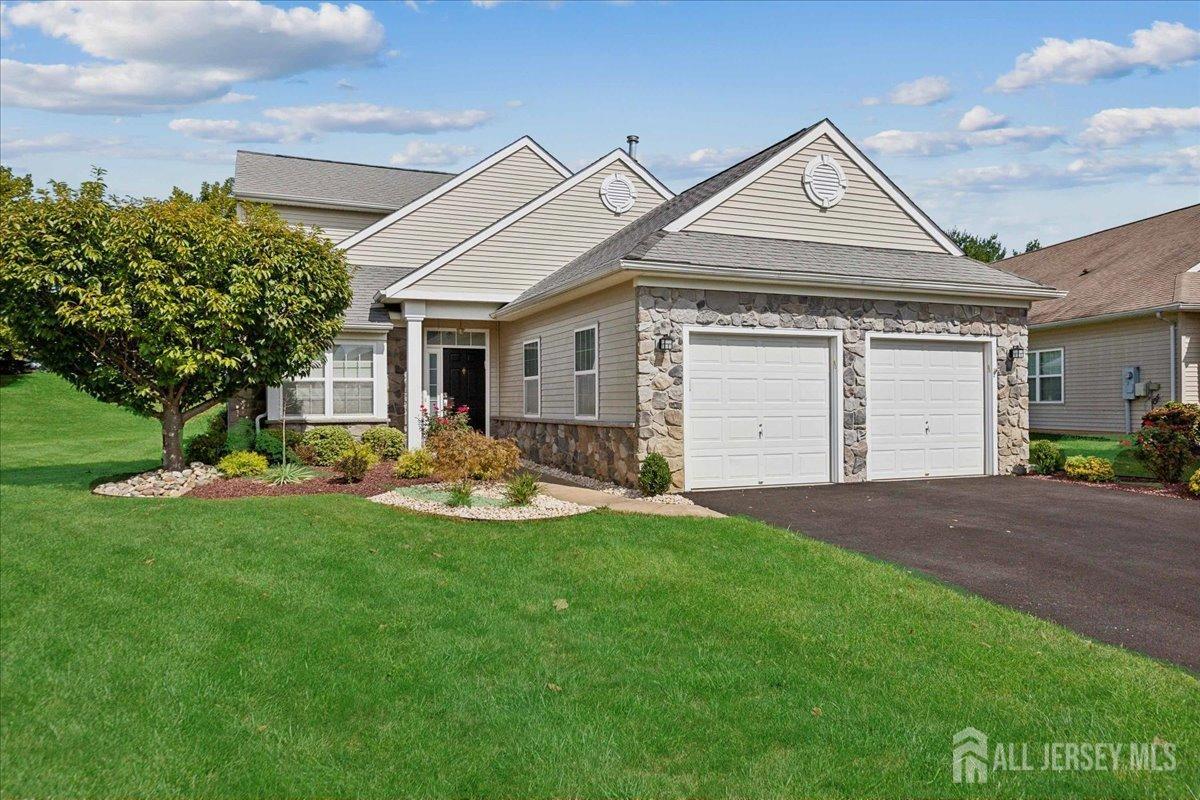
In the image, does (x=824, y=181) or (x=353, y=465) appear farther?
(x=824, y=181)

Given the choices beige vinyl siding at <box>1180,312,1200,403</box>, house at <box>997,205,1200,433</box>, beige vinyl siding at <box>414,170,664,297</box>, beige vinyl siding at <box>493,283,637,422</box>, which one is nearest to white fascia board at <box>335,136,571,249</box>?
beige vinyl siding at <box>414,170,664,297</box>

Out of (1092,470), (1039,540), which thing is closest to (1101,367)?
(1092,470)

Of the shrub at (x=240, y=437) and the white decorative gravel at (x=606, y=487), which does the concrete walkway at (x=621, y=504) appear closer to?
the white decorative gravel at (x=606, y=487)

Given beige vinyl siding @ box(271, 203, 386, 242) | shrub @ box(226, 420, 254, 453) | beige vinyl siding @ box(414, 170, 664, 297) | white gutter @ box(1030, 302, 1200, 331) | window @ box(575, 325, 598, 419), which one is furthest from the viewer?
beige vinyl siding @ box(271, 203, 386, 242)

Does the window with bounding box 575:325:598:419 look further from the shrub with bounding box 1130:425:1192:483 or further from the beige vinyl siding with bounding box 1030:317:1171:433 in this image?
the beige vinyl siding with bounding box 1030:317:1171:433

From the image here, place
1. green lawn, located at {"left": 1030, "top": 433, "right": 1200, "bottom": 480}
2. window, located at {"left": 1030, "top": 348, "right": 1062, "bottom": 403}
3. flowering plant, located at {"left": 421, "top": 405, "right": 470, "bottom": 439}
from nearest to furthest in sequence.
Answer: green lawn, located at {"left": 1030, "top": 433, "right": 1200, "bottom": 480} < flowering plant, located at {"left": 421, "top": 405, "right": 470, "bottom": 439} < window, located at {"left": 1030, "top": 348, "right": 1062, "bottom": 403}

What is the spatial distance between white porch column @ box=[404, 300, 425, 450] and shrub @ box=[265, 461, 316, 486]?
3174mm

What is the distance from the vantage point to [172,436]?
11797 millimetres

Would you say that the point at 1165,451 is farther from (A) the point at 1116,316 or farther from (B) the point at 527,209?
(B) the point at 527,209

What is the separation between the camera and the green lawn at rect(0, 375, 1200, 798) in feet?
11.1

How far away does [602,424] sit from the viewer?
12164 mm

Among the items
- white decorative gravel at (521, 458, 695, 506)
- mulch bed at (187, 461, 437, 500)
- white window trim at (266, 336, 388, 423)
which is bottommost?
white decorative gravel at (521, 458, 695, 506)

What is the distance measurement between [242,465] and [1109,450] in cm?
1634

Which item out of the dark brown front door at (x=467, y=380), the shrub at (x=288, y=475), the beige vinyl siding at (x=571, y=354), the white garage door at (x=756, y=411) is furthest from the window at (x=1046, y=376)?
the shrub at (x=288, y=475)
